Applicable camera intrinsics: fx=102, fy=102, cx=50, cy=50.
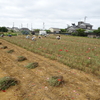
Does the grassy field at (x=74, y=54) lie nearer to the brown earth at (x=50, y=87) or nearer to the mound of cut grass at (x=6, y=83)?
the brown earth at (x=50, y=87)

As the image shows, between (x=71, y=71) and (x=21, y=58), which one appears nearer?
(x=71, y=71)

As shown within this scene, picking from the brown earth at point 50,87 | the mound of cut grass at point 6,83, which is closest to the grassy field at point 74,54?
the brown earth at point 50,87

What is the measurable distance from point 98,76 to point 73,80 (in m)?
1.31

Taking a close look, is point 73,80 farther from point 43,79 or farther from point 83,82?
point 43,79

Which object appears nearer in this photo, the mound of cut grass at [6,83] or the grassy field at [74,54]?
the mound of cut grass at [6,83]

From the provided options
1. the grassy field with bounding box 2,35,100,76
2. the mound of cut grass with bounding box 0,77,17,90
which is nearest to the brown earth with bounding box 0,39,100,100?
the mound of cut grass with bounding box 0,77,17,90

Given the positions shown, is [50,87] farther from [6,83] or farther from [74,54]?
[74,54]

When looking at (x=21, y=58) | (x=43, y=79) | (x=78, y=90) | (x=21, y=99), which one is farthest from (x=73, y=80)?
(x=21, y=58)

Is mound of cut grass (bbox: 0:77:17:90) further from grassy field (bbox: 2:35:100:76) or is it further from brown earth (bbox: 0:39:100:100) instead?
grassy field (bbox: 2:35:100:76)

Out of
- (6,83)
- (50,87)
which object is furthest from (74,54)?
(6,83)

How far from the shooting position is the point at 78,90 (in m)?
3.60

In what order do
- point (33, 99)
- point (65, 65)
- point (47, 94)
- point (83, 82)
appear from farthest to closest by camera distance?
point (65, 65) < point (83, 82) < point (47, 94) < point (33, 99)

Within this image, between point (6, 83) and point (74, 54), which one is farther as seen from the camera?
point (74, 54)

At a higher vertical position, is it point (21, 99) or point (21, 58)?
point (21, 58)
